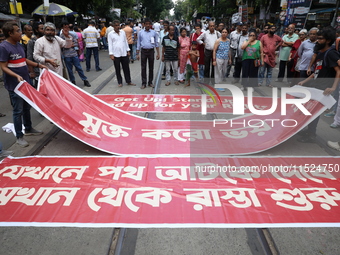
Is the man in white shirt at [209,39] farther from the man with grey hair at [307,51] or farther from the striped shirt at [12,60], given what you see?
the striped shirt at [12,60]

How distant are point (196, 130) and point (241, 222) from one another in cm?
262

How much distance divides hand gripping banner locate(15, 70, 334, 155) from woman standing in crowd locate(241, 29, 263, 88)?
2.80 metres

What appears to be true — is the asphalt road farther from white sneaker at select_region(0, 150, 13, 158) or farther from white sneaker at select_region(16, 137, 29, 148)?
white sneaker at select_region(16, 137, 29, 148)

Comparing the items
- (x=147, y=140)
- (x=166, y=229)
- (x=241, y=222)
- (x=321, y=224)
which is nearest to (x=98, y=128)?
(x=147, y=140)

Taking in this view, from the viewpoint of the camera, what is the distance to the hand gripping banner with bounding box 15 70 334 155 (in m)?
4.58

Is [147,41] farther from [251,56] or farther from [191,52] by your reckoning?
[251,56]

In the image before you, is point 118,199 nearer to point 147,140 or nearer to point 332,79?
point 147,140

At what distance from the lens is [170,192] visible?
3.43 meters

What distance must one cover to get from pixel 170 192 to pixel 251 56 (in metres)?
5.84

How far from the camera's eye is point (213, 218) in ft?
9.85

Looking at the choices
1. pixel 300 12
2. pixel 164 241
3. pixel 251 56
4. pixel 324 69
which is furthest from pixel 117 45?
pixel 300 12

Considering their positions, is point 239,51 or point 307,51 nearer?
point 307,51

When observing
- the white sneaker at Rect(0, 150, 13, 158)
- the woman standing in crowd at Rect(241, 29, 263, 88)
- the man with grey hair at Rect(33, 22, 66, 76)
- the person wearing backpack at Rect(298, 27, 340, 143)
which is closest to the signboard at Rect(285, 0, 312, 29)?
the woman standing in crowd at Rect(241, 29, 263, 88)

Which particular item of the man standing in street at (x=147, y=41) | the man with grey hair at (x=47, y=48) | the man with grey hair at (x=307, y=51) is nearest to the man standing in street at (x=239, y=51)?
the man with grey hair at (x=307, y=51)
